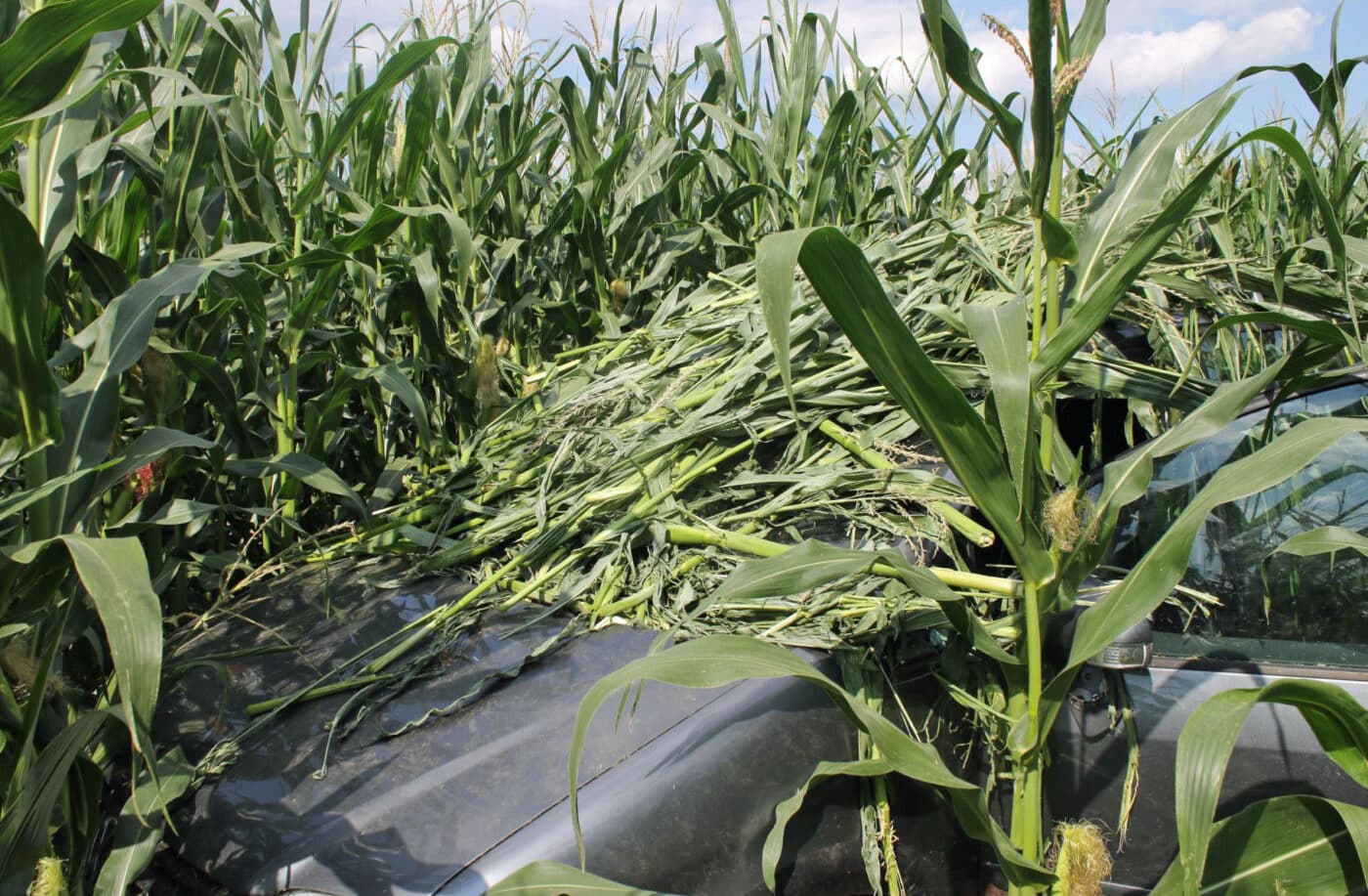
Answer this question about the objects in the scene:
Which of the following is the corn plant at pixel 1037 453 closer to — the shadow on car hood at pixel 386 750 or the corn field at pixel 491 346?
the corn field at pixel 491 346

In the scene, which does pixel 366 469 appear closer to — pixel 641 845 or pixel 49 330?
pixel 49 330

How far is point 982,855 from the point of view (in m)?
1.93

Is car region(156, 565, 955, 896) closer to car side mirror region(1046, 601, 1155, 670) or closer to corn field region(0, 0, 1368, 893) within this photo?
corn field region(0, 0, 1368, 893)

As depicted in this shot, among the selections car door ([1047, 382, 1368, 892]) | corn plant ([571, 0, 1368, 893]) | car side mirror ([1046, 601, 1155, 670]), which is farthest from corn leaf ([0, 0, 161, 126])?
car door ([1047, 382, 1368, 892])

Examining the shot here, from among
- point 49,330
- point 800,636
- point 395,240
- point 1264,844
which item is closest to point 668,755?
point 800,636

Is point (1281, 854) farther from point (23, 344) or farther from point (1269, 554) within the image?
point (23, 344)

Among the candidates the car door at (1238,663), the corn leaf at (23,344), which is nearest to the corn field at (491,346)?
the corn leaf at (23,344)

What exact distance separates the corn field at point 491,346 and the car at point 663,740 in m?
0.10

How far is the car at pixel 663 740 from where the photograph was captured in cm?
147

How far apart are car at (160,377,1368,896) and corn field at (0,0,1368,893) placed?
0.32 ft

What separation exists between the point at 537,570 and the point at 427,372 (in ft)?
3.33

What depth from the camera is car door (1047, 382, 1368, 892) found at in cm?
177

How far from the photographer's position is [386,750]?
5.43 ft

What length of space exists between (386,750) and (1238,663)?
1.48 meters
